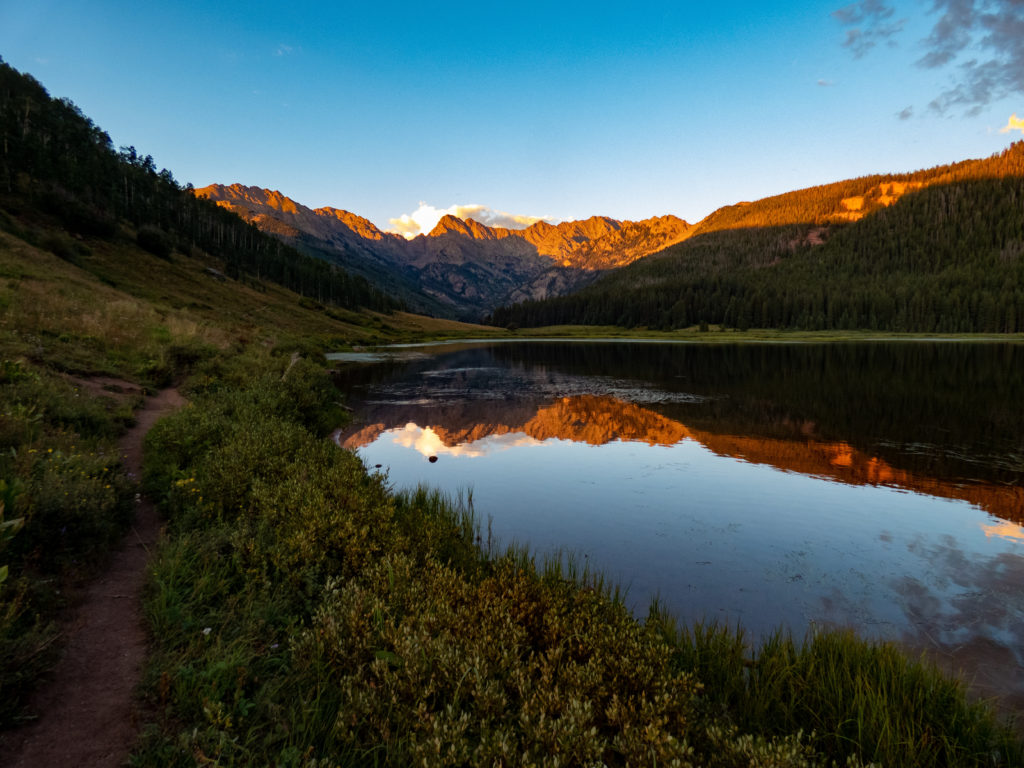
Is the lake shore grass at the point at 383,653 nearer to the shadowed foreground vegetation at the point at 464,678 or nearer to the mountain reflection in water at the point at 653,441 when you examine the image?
the shadowed foreground vegetation at the point at 464,678

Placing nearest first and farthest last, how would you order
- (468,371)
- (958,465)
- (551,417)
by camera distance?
(958,465), (551,417), (468,371)

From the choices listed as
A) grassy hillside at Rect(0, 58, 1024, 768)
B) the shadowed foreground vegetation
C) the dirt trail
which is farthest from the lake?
the dirt trail

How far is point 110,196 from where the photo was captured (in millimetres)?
116000

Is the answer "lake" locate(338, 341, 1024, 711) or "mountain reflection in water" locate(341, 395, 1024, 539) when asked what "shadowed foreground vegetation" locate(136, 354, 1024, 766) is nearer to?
"lake" locate(338, 341, 1024, 711)

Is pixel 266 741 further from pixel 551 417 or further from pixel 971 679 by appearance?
pixel 551 417

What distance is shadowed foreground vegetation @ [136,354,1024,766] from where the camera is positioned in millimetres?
5480

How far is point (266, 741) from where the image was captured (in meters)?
5.58

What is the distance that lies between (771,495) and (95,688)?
64.4ft

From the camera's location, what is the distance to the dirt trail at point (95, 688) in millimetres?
5129

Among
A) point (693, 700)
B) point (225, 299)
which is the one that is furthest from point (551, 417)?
point (225, 299)

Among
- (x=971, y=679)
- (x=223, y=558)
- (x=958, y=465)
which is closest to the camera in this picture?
(x=971, y=679)

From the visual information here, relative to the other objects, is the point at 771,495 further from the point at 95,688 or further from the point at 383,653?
the point at 95,688

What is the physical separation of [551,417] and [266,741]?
30.5 meters

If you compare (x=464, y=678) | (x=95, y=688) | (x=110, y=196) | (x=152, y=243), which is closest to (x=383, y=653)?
(x=464, y=678)
